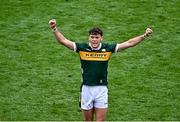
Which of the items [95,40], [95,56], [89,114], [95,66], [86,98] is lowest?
[89,114]

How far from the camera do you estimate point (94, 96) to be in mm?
8594

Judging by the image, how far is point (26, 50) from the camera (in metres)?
14.0

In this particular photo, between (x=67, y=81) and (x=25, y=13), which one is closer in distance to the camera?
(x=67, y=81)

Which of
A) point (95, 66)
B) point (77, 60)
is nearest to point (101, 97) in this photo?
point (95, 66)

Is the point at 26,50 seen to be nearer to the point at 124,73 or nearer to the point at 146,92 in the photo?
the point at 124,73

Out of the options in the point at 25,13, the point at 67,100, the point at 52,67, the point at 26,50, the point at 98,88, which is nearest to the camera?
the point at 98,88

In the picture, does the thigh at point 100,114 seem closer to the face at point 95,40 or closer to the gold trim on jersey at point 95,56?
the gold trim on jersey at point 95,56

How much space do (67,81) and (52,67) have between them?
0.92 metres

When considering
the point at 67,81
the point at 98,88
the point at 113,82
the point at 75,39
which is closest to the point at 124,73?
the point at 113,82

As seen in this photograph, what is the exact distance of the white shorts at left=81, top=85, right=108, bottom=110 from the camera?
28.1ft

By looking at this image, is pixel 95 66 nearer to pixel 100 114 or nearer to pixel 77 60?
pixel 100 114

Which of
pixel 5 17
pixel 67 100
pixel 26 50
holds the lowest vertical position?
pixel 67 100

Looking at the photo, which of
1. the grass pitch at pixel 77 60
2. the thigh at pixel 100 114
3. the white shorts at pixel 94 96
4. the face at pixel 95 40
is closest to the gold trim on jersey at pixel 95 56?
the face at pixel 95 40

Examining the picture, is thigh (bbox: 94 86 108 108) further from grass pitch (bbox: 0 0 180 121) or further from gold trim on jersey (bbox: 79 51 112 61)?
grass pitch (bbox: 0 0 180 121)
